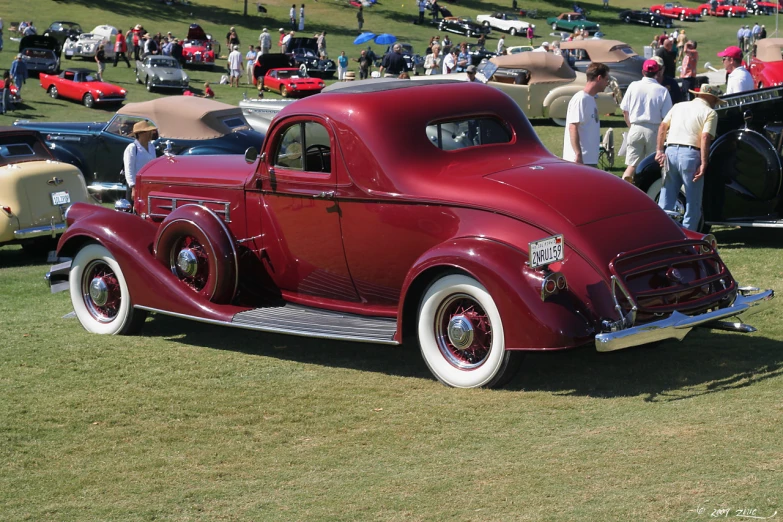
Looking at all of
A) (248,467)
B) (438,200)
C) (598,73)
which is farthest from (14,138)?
(248,467)

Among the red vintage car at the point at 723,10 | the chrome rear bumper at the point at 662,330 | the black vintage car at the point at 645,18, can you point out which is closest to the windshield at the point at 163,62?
the chrome rear bumper at the point at 662,330

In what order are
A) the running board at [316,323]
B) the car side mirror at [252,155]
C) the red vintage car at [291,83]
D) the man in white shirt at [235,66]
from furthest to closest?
the man in white shirt at [235,66] < the red vintage car at [291,83] < the car side mirror at [252,155] < the running board at [316,323]

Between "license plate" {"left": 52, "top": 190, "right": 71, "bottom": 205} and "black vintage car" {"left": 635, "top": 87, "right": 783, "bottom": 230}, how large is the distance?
7762 millimetres

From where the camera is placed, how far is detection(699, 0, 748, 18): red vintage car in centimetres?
7694

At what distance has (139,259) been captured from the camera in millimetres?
8445

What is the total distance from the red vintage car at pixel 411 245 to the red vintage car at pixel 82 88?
24020 mm

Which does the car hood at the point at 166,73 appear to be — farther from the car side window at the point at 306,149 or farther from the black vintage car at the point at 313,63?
the car side window at the point at 306,149

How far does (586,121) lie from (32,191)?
7135 millimetres

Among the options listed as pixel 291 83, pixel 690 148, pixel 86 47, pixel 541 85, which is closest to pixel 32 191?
pixel 690 148

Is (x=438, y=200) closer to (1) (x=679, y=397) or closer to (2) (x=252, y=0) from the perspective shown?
(1) (x=679, y=397)

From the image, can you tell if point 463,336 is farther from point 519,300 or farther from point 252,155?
point 252,155

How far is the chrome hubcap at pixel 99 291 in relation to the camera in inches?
347

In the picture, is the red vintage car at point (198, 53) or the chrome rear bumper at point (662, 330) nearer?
the chrome rear bumper at point (662, 330)

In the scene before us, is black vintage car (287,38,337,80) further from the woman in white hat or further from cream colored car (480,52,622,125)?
the woman in white hat
